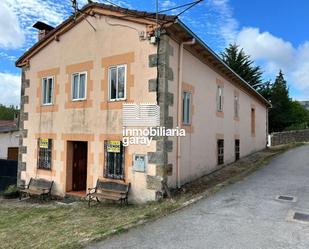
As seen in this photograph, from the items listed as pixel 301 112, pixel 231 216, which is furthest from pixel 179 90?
pixel 301 112

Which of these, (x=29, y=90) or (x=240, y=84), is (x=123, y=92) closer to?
(x=29, y=90)

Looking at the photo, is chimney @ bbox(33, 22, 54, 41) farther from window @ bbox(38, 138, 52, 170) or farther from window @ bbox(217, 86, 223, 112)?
window @ bbox(217, 86, 223, 112)

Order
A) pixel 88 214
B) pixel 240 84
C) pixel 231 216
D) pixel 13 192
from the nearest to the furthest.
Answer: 1. pixel 231 216
2. pixel 88 214
3. pixel 13 192
4. pixel 240 84

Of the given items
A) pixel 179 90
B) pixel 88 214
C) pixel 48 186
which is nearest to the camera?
pixel 88 214

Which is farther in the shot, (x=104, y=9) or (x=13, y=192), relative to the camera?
(x=13, y=192)

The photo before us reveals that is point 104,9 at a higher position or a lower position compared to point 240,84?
higher

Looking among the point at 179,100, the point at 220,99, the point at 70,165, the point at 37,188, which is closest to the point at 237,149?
the point at 220,99

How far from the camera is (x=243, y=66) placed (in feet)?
122

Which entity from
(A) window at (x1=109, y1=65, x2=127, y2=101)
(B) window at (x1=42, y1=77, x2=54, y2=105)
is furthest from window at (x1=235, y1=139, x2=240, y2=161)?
(B) window at (x1=42, y1=77, x2=54, y2=105)

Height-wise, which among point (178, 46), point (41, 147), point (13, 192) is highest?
point (178, 46)

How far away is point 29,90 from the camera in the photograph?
1316cm

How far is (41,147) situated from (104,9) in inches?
231

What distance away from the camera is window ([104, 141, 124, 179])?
32.6ft
